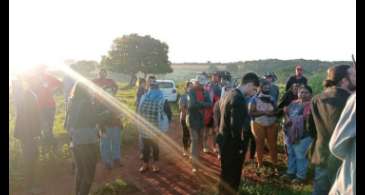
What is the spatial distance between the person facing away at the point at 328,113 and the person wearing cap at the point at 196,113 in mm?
4217

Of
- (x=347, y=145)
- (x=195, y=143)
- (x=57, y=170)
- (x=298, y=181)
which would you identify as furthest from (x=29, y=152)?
(x=347, y=145)

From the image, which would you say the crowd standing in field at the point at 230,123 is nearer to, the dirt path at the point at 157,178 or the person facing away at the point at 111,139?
the person facing away at the point at 111,139

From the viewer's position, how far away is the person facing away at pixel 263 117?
369 inches

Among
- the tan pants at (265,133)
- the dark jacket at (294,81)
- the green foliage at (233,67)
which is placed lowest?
the tan pants at (265,133)

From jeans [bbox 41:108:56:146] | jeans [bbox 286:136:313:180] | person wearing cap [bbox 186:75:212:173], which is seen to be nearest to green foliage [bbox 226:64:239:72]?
jeans [bbox 41:108:56:146]

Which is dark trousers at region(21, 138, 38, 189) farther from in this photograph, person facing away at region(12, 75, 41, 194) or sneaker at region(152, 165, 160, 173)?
sneaker at region(152, 165, 160, 173)

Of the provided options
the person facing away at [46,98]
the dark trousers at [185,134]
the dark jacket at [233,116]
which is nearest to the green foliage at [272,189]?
the dark jacket at [233,116]

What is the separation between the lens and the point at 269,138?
9.65 m

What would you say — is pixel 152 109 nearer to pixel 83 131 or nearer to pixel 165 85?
pixel 83 131

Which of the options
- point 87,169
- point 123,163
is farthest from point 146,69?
point 87,169
